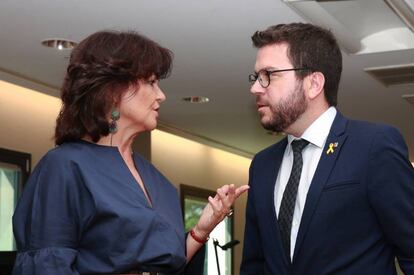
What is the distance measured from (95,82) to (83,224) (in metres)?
0.40

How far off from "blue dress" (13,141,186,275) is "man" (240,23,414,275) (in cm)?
41

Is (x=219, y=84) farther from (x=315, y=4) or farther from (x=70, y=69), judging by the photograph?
(x=70, y=69)

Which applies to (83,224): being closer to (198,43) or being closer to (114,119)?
(114,119)

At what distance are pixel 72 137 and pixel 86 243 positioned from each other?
0.31 meters

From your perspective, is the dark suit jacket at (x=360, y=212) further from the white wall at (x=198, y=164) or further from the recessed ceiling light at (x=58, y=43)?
the white wall at (x=198, y=164)

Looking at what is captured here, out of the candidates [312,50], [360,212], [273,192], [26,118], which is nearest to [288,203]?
[273,192]

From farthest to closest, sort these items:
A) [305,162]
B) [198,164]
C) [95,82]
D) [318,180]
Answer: [198,164] → [305,162] → [318,180] → [95,82]

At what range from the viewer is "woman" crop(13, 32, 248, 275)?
76.3 inches

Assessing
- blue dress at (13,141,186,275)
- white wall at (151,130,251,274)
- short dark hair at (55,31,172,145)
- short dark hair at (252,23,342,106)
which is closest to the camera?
blue dress at (13,141,186,275)

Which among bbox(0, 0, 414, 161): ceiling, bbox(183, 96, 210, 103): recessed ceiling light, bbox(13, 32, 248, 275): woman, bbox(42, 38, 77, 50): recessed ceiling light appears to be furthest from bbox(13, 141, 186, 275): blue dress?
bbox(183, 96, 210, 103): recessed ceiling light

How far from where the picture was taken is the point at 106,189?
6.64 ft

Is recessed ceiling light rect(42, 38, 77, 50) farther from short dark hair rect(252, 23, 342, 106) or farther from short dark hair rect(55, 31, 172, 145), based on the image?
short dark hair rect(55, 31, 172, 145)

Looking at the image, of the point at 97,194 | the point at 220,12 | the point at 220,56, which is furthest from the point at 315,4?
the point at 97,194

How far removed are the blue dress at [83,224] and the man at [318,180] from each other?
0.41 meters
